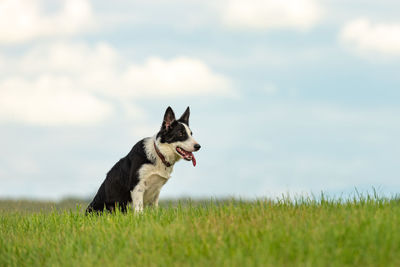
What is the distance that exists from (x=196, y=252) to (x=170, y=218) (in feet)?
7.42

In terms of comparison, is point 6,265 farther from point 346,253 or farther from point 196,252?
point 346,253

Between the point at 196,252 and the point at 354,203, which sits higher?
the point at 354,203

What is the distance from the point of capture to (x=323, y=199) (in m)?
8.73

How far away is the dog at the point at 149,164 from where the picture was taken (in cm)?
953

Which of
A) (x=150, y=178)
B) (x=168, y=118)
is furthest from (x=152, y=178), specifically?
(x=168, y=118)

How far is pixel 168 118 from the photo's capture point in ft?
31.6

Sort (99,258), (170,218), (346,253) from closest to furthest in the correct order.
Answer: (346,253) < (99,258) < (170,218)

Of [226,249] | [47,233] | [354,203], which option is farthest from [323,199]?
[47,233]

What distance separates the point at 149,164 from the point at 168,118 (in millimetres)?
963

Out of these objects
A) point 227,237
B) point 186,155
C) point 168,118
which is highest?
point 168,118

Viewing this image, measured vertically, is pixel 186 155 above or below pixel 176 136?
below

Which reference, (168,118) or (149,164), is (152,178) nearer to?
(149,164)

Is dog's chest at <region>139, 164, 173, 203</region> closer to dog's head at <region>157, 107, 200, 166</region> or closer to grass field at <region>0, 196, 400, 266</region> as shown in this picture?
dog's head at <region>157, 107, 200, 166</region>

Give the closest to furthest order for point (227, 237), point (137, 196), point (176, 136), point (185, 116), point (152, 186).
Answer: point (227, 237), point (137, 196), point (176, 136), point (152, 186), point (185, 116)
